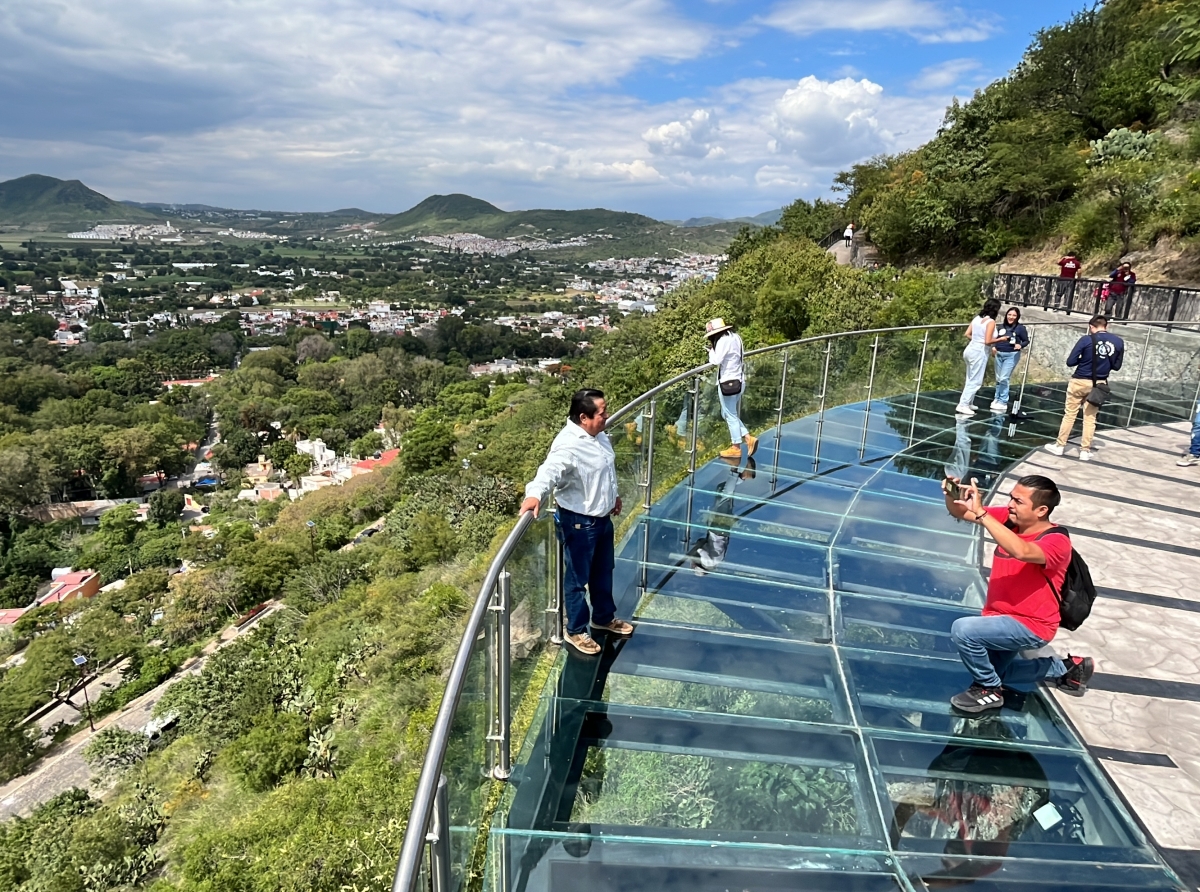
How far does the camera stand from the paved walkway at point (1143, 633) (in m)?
Result: 3.12

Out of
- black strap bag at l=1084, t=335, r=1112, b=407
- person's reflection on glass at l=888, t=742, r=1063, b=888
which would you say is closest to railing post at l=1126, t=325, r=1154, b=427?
black strap bag at l=1084, t=335, r=1112, b=407

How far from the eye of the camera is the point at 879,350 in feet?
29.6

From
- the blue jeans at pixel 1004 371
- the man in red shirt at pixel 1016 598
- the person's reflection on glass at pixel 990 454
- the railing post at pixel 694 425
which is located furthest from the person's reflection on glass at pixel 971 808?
the blue jeans at pixel 1004 371

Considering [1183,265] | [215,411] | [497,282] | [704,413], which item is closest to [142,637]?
[704,413]

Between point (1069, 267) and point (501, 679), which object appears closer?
point (501, 679)

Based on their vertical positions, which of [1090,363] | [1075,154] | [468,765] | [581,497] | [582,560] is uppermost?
[1075,154]

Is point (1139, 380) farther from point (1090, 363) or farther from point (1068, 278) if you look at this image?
point (1068, 278)

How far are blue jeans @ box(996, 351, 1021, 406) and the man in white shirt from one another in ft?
26.1

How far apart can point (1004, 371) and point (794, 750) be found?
26.7ft

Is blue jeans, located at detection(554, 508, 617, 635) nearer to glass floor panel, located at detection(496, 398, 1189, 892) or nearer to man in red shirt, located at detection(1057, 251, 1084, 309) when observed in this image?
glass floor panel, located at detection(496, 398, 1189, 892)

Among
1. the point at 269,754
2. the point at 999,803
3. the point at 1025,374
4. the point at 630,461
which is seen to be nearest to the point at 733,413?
the point at 630,461

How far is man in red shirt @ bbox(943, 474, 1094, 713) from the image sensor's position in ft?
10.2

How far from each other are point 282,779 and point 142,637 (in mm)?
22646

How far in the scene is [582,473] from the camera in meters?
3.52
